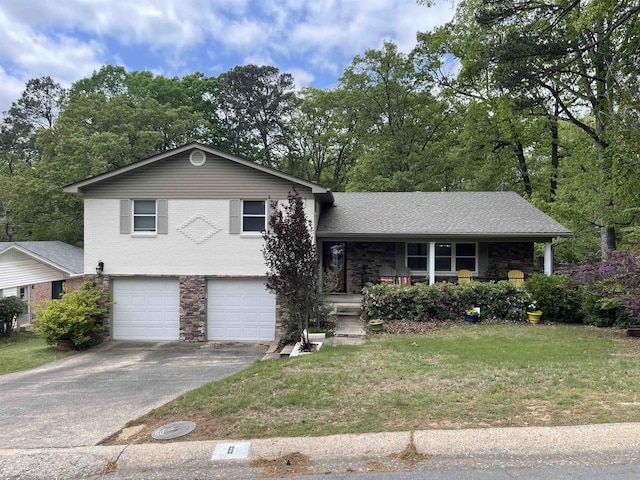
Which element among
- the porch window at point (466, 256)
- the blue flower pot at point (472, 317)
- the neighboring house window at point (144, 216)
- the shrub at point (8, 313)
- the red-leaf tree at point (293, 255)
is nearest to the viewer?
the red-leaf tree at point (293, 255)

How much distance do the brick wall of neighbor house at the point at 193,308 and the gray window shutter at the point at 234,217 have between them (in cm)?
189

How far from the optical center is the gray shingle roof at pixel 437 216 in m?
14.3

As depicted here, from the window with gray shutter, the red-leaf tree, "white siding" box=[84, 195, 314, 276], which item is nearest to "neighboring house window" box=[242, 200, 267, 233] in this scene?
"white siding" box=[84, 195, 314, 276]

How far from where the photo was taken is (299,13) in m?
16.1

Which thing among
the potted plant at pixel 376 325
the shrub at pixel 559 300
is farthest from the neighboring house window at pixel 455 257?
the potted plant at pixel 376 325

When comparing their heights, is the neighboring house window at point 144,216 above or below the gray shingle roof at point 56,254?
above

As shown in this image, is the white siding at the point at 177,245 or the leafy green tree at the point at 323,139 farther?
the leafy green tree at the point at 323,139

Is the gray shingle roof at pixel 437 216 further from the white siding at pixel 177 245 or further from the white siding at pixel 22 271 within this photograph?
the white siding at pixel 22 271

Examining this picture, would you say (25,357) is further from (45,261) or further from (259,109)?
(259,109)

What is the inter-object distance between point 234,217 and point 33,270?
13.3 meters

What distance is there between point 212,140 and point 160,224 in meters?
25.4

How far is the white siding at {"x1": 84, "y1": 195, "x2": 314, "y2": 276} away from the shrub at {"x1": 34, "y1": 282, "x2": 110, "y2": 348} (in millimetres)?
1023

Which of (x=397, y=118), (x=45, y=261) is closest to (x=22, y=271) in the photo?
(x=45, y=261)

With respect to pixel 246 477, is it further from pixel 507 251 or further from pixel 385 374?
pixel 507 251
